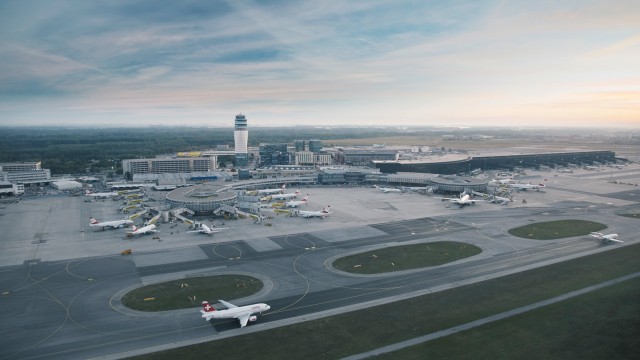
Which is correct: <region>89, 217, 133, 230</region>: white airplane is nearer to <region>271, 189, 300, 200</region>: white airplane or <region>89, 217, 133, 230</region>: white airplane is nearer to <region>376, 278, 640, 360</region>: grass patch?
<region>271, 189, 300, 200</region>: white airplane

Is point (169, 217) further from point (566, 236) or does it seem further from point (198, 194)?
point (566, 236)

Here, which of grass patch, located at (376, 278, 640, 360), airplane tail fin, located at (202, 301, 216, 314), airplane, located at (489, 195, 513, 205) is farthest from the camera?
airplane, located at (489, 195, 513, 205)

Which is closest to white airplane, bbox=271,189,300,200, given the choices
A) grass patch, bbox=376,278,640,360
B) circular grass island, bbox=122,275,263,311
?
circular grass island, bbox=122,275,263,311

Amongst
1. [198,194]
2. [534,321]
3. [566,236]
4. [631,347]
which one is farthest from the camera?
[198,194]

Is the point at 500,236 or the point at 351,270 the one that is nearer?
the point at 351,270

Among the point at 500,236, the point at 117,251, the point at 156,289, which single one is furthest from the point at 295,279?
the point at 500,236

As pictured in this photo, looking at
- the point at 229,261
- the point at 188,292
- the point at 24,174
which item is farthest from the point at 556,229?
the point at 24,174

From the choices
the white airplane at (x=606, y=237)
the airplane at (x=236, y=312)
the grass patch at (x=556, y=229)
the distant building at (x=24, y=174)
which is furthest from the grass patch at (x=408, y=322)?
the distant building at (x=24, y=174)
